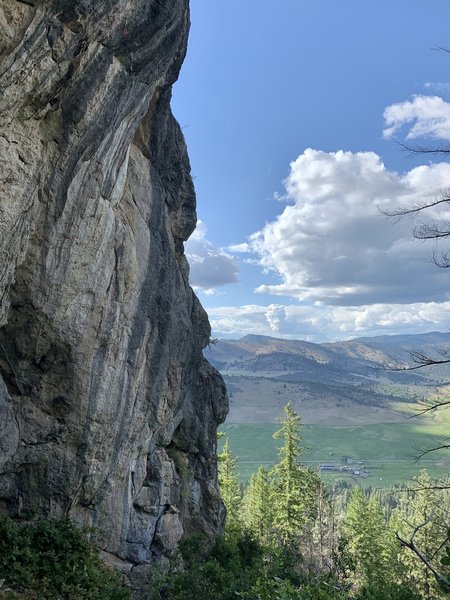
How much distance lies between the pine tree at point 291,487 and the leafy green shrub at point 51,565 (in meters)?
30.1

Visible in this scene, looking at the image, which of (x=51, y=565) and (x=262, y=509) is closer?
(x=51, y=565)

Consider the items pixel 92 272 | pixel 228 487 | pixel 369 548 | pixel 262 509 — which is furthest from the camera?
pixel 228 487

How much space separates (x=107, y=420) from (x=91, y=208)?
30.5 feet

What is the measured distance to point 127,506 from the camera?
71.0 ft

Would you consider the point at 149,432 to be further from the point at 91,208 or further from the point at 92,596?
the point at 91,208

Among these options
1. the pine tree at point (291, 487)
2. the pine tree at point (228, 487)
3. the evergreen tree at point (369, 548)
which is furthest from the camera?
the pine tree at point (228, 487)

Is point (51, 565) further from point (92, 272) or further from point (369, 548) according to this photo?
point (369, 548)

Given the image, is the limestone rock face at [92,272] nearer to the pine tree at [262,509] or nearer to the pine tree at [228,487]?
the pine tree at [262,509]

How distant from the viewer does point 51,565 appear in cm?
1362

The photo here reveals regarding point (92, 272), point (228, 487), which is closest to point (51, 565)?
point (92, 272)

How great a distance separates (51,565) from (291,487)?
3291cm

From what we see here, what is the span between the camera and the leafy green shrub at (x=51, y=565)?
495 inches

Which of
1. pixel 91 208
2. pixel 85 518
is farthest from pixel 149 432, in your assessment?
pixel 91 208

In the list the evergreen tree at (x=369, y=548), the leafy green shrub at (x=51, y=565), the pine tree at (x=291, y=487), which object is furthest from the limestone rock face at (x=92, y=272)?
the evergreen tree at (x=369, y=548)
